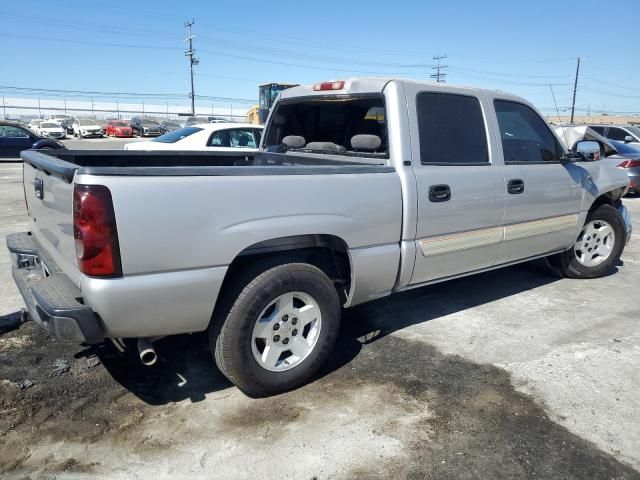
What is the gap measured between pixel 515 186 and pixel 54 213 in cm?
347

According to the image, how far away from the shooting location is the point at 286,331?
Result: 3.35m

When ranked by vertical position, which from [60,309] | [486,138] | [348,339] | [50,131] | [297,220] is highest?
[486,138]

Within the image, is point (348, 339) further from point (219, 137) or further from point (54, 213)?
point (219, 137)

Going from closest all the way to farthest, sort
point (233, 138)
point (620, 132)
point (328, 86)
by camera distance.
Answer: point (328, 86) < point (233, 138) < point (620, 132)

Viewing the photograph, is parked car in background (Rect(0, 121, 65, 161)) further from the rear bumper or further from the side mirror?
the side mirror

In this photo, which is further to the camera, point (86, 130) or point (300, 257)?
point (86, 130)

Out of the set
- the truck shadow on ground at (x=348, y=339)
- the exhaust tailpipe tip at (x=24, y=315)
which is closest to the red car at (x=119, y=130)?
the truck shadow on ground at (x=348, y=339)

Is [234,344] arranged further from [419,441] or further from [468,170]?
[468,170]

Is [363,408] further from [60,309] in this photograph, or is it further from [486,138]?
[486,138]


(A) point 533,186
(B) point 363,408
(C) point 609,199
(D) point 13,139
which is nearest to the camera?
(B) point 363,408

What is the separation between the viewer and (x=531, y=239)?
4.77m

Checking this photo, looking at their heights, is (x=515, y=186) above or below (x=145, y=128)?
above

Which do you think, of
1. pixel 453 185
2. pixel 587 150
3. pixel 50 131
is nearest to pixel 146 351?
pixel 453 185

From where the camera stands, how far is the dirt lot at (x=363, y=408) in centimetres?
270
